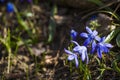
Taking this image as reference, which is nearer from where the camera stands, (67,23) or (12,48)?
(12,48)

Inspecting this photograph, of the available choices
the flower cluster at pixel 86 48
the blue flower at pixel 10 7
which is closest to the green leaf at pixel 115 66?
the flower cluster at pixel 86 48

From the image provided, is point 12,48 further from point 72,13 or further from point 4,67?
point 72,13

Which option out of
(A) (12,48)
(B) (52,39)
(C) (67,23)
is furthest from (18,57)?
(C) (67,23)

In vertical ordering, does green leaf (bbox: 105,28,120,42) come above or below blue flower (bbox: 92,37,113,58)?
above

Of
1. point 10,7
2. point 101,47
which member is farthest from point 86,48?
point 10,7

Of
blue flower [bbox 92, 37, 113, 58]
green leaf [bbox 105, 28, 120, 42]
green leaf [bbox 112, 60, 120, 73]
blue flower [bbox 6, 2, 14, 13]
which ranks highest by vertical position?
blue flower [bbox 6, 2, 14, 13]

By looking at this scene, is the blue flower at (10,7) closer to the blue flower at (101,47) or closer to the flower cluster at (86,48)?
the flower cluster at (86,48)

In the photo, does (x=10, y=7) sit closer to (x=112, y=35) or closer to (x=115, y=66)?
(x=112, y=35)

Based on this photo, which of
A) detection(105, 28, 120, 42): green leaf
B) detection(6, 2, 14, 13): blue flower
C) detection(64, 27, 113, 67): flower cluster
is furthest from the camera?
detection(6, 2, 14, 13): blue flower

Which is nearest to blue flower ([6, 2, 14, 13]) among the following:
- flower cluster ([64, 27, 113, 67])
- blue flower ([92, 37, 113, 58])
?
flower cluster ([64, 27, 113, 67])

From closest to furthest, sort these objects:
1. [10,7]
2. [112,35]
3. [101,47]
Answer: [101,47] → [112,35] → [10,7]

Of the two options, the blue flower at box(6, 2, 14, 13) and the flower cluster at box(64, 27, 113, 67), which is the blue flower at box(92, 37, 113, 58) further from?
the blue flower at box(6, 2, 14, 13)
